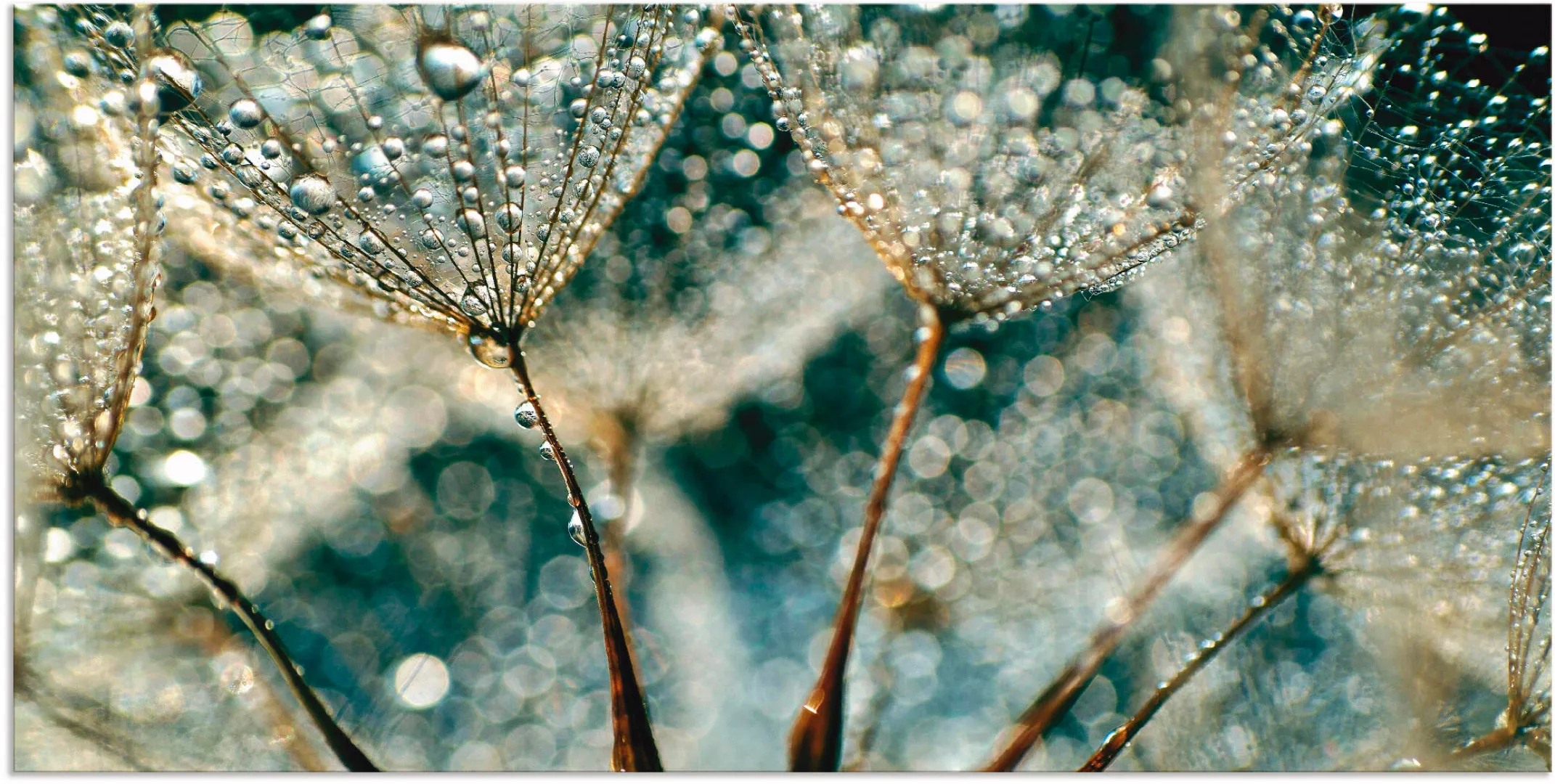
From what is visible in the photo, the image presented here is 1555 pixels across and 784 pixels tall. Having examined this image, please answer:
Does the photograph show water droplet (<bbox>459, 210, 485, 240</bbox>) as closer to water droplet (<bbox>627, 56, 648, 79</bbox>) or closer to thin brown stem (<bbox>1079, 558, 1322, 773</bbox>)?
water droplet (<bbox>627, 56, 648, 79</bbox>)

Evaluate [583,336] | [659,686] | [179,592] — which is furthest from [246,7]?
[659,686]

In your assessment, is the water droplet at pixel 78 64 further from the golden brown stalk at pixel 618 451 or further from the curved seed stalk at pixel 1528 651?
the curved seed stalk at pixel 1528 651

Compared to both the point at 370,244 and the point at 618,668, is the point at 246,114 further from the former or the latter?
the point at 618,668

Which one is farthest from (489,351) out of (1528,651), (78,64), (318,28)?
(1528,651)

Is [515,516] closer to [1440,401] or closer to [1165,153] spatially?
[1165,153]

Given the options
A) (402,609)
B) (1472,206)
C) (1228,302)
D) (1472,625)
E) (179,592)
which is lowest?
(402,609)

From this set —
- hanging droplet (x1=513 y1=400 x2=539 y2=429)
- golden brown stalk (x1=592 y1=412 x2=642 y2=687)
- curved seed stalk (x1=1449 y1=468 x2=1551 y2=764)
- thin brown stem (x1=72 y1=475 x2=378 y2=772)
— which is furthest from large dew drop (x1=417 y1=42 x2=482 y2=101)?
curved seed stalk (x1=1449 y1=468 x2=1551 y2=764)

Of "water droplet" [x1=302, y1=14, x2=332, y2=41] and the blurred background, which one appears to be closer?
"water droplet" [x1=302, y1=14, x2=332, y2=41]
